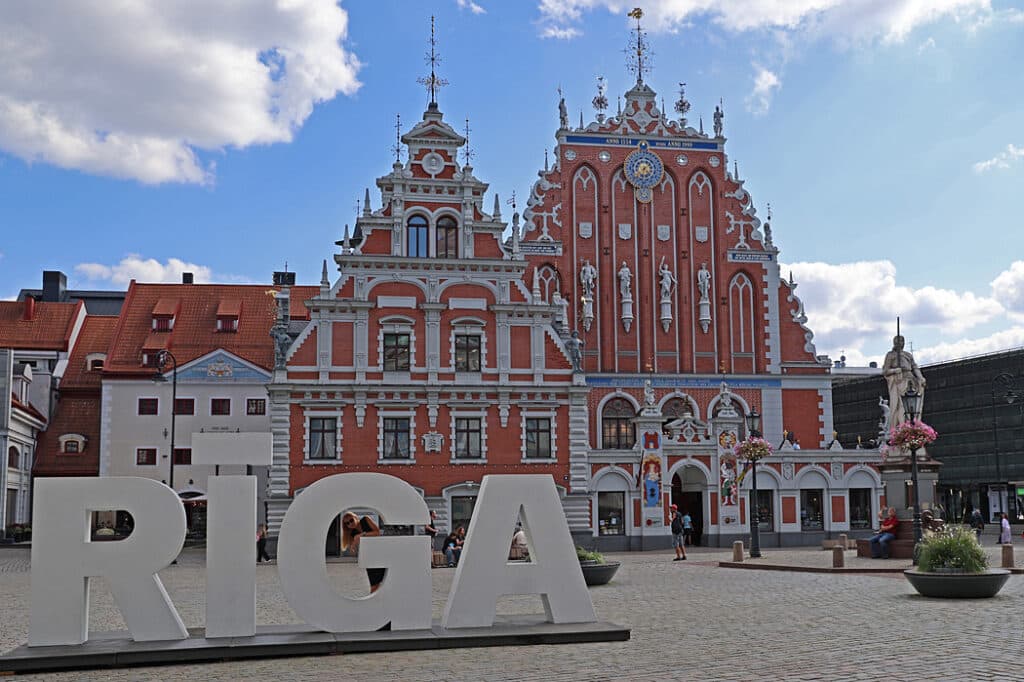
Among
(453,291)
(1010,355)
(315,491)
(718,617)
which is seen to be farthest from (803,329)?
(315,491)

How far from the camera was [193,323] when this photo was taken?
60.5 m

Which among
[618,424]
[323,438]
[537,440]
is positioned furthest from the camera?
[618,424]

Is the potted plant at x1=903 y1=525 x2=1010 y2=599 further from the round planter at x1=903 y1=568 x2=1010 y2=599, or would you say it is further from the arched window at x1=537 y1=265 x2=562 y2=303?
the arched window at x1=537 y1=265 x2=562 y2=303

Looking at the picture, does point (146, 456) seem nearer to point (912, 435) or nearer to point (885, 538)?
point (885, 538)

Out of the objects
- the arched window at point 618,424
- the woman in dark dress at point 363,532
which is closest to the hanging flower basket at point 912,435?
the woman in dark dress at point 363,532

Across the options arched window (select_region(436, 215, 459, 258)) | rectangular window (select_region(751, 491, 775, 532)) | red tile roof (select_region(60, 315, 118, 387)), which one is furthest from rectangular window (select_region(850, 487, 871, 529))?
red tile roof (select_region(60, 315, 118, 387))

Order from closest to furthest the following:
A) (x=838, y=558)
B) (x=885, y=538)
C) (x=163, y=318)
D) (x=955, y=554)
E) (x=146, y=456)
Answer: (x=955, y=554), (x=838, y=558), (x=885, y=538), (x=146, y=456), (x=163, y=318)

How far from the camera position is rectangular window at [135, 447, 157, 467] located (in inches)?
2188

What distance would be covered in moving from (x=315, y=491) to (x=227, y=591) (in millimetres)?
1791

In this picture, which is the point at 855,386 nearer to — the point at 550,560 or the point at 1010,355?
the point at 1010,355

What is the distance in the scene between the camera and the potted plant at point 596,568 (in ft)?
85.0

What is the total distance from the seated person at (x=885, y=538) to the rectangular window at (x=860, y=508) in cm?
1683

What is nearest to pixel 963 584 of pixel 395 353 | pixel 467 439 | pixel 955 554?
pixel 955 554

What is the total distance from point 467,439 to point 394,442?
2.83 m
